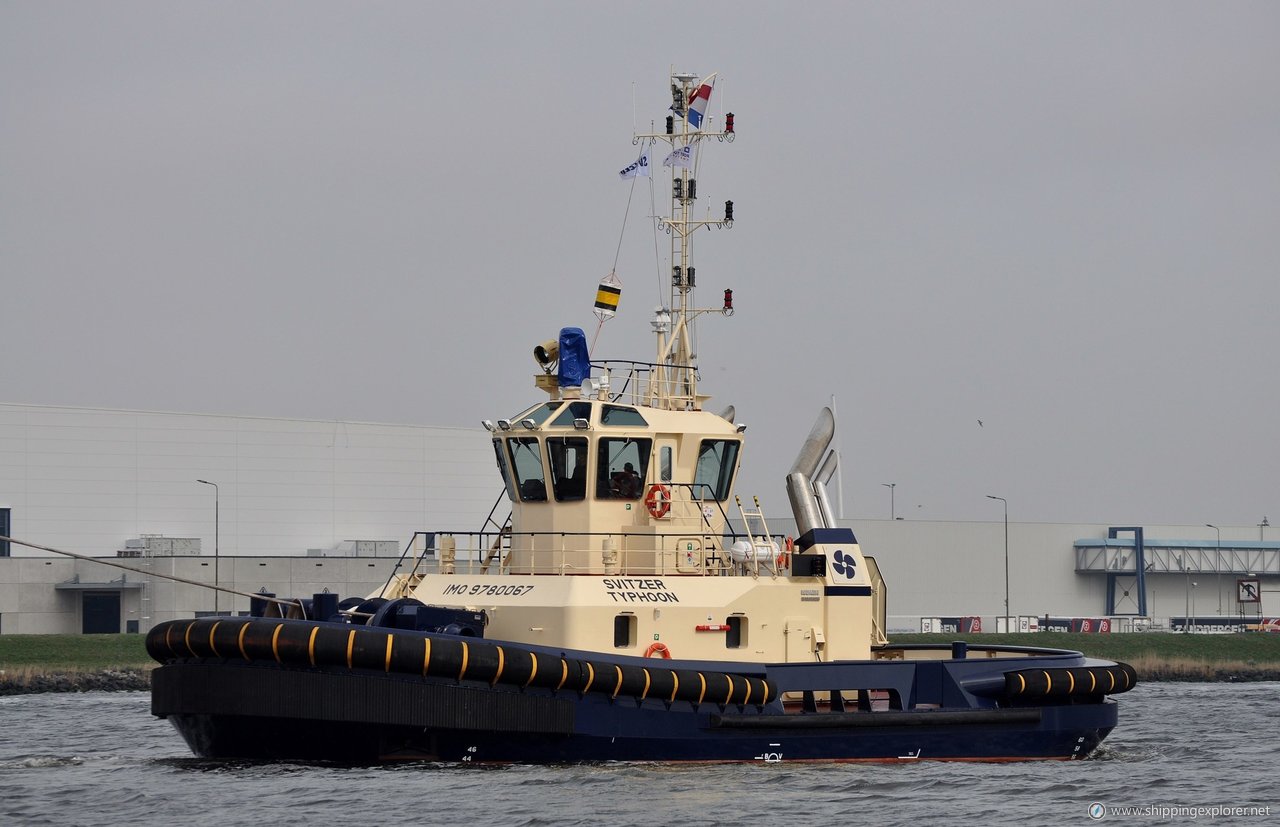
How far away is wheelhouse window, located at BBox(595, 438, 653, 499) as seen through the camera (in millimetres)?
19534

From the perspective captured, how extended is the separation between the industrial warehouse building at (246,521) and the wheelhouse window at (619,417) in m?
36.3

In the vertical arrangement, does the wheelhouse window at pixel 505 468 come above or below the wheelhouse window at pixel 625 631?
above

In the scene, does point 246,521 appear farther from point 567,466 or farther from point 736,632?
point 736,632

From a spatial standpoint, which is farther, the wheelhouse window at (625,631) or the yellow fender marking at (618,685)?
the wheelhouse window at (625,631)

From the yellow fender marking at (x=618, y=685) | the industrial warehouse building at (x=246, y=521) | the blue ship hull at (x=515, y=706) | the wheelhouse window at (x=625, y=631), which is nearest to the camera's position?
the blue ship hull at (x=515, y=706)

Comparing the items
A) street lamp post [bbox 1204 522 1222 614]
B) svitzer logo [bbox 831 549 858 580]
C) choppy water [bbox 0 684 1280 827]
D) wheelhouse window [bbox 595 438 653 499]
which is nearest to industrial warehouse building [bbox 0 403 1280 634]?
street lamp post [bbox 1204 522 1222 614]

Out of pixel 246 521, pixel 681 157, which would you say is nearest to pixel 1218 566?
pixel 246 521

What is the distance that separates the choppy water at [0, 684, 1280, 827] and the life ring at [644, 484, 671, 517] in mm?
3145

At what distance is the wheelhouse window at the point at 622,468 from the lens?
19.5 metres

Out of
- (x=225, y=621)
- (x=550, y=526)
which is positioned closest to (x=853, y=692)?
(x=550, y=526)

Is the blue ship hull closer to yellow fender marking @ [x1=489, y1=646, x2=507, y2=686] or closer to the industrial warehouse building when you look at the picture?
yellow fender marking @ [x1=489, y1=646, x2=507, y2=686]

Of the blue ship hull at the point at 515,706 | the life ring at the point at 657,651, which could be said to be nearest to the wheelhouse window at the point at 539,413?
the life ring at the point at 657,651

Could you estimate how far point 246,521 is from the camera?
63719mm

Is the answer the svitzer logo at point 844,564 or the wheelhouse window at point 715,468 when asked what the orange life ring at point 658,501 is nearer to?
the wheelhouse window at point 715,468
